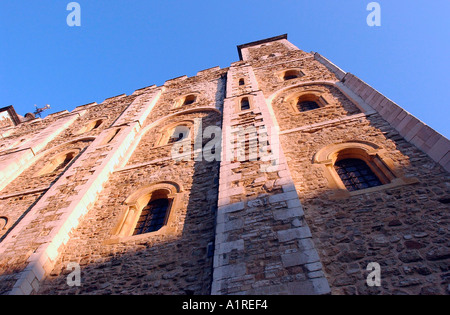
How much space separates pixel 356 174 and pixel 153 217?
4771mm

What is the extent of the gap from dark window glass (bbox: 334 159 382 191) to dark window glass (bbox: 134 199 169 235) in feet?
13.4

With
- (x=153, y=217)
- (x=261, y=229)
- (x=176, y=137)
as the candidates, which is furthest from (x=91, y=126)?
(x=261, y=229)

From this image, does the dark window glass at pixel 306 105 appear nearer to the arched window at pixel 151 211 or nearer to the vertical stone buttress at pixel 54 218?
the arched window at pixel 151 211

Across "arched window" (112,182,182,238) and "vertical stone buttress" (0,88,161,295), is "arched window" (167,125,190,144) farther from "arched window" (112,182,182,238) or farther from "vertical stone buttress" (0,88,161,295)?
"arched window" (112,182,182,238)

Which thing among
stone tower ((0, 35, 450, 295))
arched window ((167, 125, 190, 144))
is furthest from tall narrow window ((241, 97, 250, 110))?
arched window ((167, 125, 190, 144))

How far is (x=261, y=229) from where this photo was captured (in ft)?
13.6

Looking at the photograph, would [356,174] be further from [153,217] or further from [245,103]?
[245,103]

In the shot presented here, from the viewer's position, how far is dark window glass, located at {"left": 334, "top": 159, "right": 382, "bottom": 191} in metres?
5.24

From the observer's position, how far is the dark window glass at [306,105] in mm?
9264

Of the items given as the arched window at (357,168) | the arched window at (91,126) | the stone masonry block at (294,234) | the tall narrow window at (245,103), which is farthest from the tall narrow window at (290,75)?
the stone masonry block at (294,234)

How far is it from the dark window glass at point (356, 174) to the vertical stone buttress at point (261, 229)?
4.52 ft

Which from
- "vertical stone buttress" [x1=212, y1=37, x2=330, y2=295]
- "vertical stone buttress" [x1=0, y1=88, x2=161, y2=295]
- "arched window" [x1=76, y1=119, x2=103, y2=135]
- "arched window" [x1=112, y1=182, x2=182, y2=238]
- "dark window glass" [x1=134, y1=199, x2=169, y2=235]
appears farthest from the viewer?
"arched window" [x1=76, y1=119, x2=103, y2=135]

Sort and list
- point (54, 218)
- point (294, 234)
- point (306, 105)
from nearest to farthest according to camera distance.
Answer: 1. point (294, 234)
2. point (54, 218)
3. point (306, 105)
